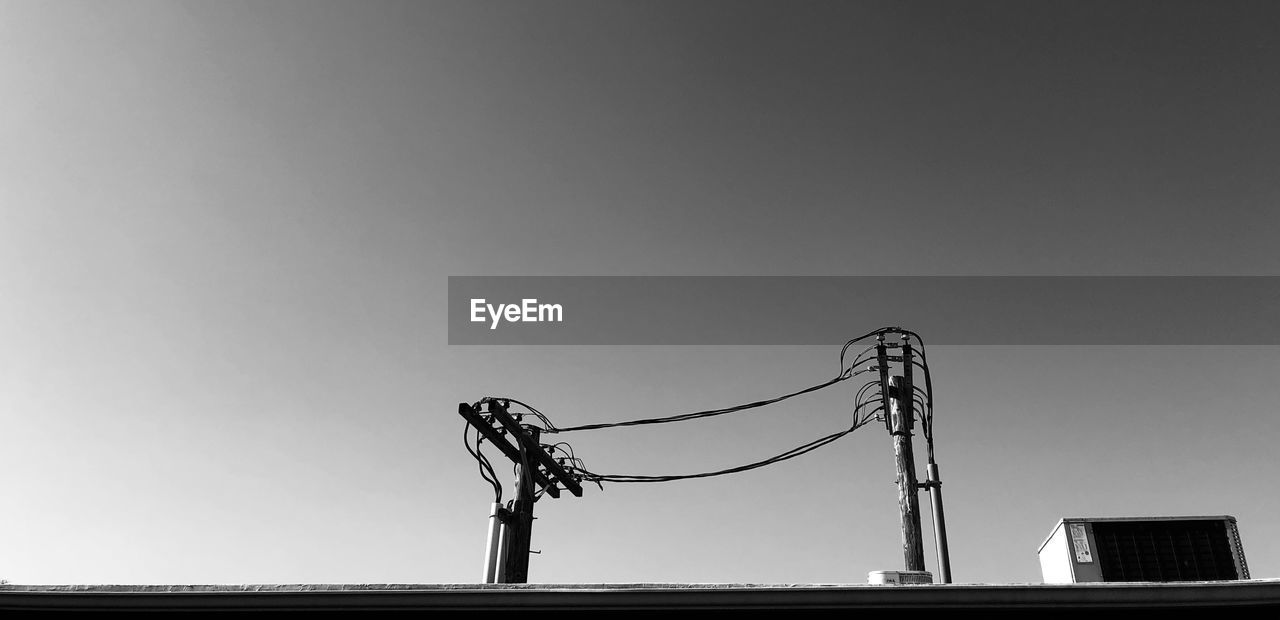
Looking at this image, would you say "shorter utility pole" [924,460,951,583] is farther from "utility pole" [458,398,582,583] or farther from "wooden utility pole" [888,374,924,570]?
"utility pole" [458,398,582,583]

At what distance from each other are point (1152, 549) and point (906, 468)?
352 cm

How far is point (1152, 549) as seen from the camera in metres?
11.6

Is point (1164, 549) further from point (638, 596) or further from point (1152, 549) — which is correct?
point (638, 596)

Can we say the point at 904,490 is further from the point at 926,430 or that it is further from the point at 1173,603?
the point at 1173,603

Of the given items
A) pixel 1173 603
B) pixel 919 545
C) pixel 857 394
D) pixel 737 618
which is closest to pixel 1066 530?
pixel 919 545

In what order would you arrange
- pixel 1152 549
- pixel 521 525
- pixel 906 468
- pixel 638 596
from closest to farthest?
pixel 638 596
pixel 1152 549
pixel 906 468
pixel 521 525

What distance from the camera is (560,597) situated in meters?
5.96

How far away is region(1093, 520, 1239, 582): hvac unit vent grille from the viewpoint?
449 inches

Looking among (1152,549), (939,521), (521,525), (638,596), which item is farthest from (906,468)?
(638,596)

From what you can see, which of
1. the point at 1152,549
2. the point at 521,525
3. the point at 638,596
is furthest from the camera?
the point at 521,525

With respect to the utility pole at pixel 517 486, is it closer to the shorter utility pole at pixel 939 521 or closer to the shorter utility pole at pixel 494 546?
the shorter utility pole at pixel 494 546

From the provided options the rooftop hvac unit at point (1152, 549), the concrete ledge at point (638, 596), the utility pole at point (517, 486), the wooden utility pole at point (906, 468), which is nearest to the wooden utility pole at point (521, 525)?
the utility pole at point (517, 486)

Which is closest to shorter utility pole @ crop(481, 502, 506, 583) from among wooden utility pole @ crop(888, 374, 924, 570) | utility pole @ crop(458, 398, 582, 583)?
utility pole @ crop(458, 398, 582, 583)

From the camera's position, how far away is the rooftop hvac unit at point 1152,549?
11383 millimetres
